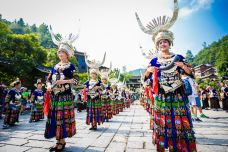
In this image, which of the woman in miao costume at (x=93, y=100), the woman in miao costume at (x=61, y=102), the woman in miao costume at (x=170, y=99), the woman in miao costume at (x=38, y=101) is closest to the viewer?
the woman in miao costume at (x=170, y=99)

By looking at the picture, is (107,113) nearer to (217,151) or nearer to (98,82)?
(98,82)

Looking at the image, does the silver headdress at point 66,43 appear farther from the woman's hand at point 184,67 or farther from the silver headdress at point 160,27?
the woman's hand at point 184,67

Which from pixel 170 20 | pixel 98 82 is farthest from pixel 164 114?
pixel 98 82

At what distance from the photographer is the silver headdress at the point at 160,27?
351cm

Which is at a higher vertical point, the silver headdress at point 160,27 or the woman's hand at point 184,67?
the silver headdress at point 160,27

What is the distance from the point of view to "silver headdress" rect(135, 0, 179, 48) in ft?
11.5

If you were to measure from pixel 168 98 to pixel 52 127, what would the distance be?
2.73 meters

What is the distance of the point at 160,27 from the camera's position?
12.0ft

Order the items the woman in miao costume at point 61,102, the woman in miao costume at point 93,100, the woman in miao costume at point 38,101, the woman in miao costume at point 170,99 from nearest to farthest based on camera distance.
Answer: the woman in miao costume at point 170,99 < the woman in miao costume at point 61,102 < the woman in miao costume at point 93,100 < the woman in miao costume at point 38,101

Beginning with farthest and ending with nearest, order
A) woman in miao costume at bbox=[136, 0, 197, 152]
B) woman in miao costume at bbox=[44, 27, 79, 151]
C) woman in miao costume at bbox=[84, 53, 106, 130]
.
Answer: woman in miao costume at bbox=[84, 53, 106, 130], woman in miao costume at bbox=[44, 27, 79, 151], woman in miao costume at bbox=[136, 0, 197, 152]

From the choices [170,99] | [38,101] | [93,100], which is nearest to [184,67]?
[170,99]

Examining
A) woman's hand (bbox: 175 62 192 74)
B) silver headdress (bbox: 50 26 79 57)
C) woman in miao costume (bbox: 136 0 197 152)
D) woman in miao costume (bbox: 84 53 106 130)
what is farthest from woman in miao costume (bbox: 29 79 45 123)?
woman's hand (bbox: 175 62 192 74)

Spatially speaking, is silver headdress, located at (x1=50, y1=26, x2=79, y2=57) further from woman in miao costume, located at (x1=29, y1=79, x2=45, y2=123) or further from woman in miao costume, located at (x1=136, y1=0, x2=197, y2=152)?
woman in miao costume, located at (x1=29, y1=79, x2=45, y2=123)

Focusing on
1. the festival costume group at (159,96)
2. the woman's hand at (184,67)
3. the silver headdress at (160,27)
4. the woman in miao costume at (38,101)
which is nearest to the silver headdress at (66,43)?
the festival costume group at (159,96)
